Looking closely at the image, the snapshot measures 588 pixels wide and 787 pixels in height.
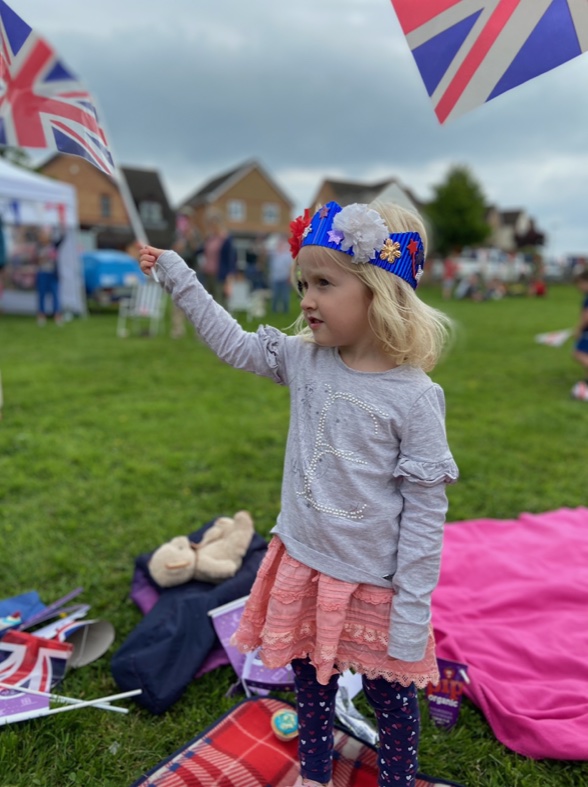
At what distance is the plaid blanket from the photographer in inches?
72.6

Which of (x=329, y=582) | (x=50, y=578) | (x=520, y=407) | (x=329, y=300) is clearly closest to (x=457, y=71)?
(x=329, y=300)

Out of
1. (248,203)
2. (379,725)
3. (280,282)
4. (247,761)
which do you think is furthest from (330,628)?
(248,203)

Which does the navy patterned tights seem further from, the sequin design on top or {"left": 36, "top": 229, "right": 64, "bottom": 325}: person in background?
{"left": 36, "top": 229, "right": 64, "bottom": 325}: person in background

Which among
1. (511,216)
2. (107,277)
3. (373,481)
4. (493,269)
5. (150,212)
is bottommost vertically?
(373,481)

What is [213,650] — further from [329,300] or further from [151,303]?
[151,303]

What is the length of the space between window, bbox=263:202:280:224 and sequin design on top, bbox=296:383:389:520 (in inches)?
1752

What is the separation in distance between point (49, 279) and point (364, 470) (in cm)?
1234

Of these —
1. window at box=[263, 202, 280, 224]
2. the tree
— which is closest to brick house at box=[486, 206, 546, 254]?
the tree

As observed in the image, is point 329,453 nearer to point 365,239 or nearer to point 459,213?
point 365,239

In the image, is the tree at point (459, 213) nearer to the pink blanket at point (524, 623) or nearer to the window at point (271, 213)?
the window at point (271, 213)

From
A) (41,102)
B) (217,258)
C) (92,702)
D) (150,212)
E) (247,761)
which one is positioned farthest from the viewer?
(150,212)

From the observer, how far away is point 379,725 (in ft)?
5.49

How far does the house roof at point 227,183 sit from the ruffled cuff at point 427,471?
43411 mm

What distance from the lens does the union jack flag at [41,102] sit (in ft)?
5.45
